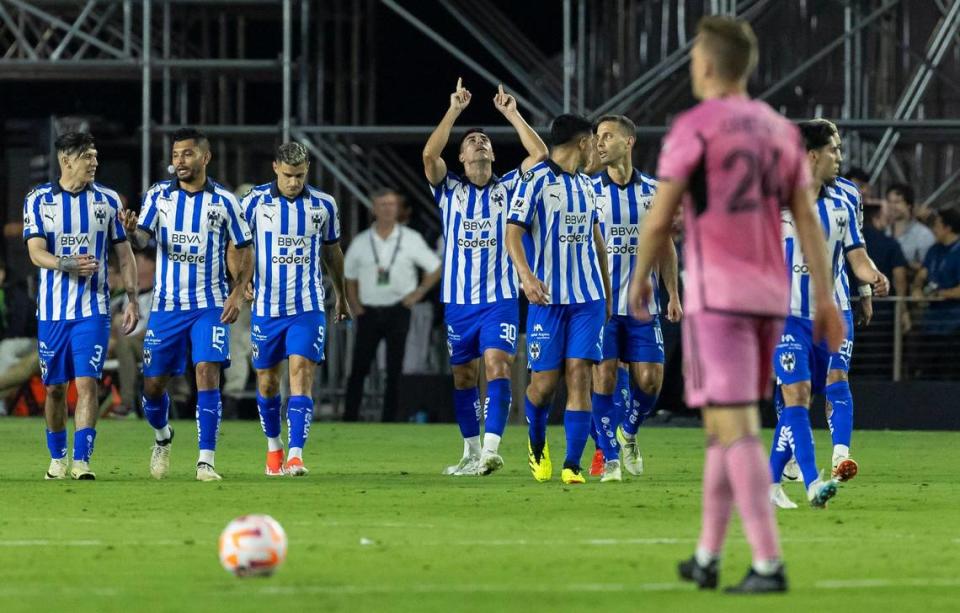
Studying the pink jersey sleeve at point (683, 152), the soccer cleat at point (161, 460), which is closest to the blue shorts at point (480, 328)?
the soccer cleat at point (161, 460)

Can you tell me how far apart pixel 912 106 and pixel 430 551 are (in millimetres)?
13862

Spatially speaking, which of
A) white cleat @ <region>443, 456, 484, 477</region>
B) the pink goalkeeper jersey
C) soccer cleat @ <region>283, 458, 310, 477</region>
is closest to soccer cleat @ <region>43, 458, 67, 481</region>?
soccer cleat @ <region>283, 458, 310, 477</region>

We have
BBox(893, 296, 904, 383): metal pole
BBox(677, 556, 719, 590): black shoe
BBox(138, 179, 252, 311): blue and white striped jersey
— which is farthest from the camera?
BBox(893, 296, 904, 383): metal pole

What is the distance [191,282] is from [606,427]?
275cm

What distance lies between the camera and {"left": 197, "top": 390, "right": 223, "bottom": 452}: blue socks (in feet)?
41.6

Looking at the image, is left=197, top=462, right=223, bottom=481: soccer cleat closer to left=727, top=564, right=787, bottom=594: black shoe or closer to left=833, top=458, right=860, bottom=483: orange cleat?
left=833, top=458, right=860, bottom=483: orange cleat

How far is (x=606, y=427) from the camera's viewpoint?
12.7m

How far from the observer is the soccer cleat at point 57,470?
41.4ft

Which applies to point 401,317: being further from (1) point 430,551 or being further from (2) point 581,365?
(1) point 430,551

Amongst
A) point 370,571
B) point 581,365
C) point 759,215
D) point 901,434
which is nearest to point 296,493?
point 581,365

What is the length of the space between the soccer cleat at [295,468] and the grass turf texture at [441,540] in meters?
0.11

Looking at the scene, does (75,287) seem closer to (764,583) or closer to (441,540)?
(441,540)

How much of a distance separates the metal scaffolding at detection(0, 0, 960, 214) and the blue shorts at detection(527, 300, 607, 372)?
24.9ft

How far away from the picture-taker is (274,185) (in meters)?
13.2
